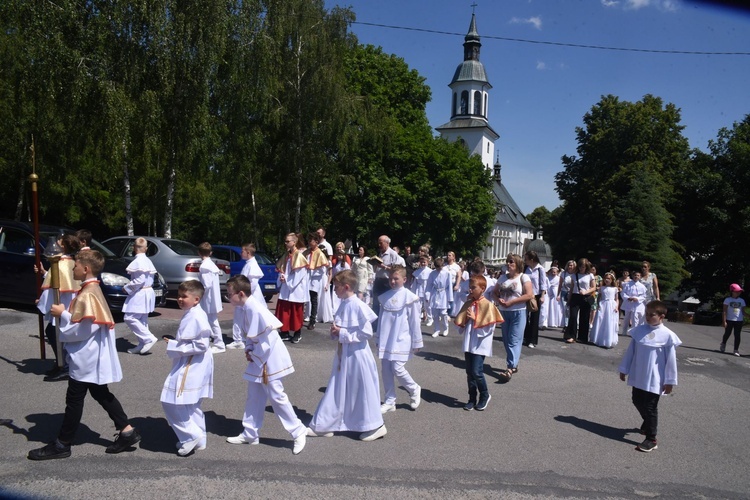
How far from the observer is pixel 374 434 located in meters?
6.03

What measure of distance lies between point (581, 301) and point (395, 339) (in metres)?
7.59

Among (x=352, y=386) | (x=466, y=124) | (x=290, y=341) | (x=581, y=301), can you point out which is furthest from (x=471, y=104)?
(x=352, y=386)

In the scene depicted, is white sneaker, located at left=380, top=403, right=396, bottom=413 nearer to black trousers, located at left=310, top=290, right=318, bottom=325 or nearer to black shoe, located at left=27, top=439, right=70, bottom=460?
black shoe, located at left=27, top=439, right=70, bottom=460

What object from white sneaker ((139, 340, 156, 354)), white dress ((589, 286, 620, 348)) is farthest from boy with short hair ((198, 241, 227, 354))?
white dress ((589, 286, 620, 348))

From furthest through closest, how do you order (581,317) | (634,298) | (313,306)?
(634,298)
(581,317)
(313,306)

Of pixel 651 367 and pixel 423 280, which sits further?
pixel 423 280

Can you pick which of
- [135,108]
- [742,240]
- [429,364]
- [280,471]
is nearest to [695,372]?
[429,364]

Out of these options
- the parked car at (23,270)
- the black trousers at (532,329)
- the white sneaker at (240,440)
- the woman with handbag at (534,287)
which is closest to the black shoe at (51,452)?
the white sneaker at (240,440)

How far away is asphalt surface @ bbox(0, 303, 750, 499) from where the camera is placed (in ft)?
16.0

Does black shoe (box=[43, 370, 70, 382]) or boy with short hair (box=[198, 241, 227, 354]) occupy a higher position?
boy with short hair (box=[198, 241, 227, 354])

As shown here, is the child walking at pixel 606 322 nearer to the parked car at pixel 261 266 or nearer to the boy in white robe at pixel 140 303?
the boy in white robe at pixel 140 303

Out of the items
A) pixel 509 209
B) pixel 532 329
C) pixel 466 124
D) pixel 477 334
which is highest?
pixel 466 124

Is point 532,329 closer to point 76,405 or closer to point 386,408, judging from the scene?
point 386,408

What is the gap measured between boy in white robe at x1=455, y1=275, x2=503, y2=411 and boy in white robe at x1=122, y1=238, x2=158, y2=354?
4.76m
